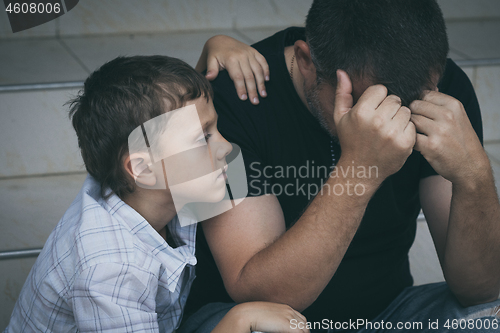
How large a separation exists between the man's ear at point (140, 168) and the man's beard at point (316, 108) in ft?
1.16

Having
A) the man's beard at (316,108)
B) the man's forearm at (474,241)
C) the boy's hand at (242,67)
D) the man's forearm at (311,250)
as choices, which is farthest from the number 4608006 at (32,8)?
the man's forearm at (474,241)

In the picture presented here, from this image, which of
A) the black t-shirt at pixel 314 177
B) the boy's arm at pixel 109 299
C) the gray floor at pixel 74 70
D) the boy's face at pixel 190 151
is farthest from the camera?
the gray floor at pixel 74 70

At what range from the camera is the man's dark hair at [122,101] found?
81 centimetres

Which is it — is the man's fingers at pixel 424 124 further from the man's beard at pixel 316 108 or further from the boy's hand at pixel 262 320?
the boy's hand at pixel 262 320

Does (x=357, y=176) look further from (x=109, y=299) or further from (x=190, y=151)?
(x=109, y=299)

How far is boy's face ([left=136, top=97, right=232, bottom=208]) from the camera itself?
0.83m

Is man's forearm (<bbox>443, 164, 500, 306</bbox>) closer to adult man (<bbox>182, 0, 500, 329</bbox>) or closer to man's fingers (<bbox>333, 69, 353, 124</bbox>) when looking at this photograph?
adult man (<bbox>182, 0, 500, 329</bbox>)

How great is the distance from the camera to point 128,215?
33.2 inches

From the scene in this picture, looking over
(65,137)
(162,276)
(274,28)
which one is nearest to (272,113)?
(162,276)

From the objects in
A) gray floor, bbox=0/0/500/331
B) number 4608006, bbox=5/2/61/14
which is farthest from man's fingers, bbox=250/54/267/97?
number 4608006, bbox=5/2/61/14

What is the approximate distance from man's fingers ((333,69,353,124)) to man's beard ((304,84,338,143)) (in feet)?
0.26

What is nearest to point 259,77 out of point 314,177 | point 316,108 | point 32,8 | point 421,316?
point 316,108

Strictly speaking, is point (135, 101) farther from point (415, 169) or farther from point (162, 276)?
point (415, 169)

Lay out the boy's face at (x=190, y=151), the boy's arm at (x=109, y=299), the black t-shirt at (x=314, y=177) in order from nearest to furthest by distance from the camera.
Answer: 1. the boy's arm at (x=109, y=299)
2. the boy's face at (x=190, y=151)
3. the black t-shirt at (x=314, y=177)
